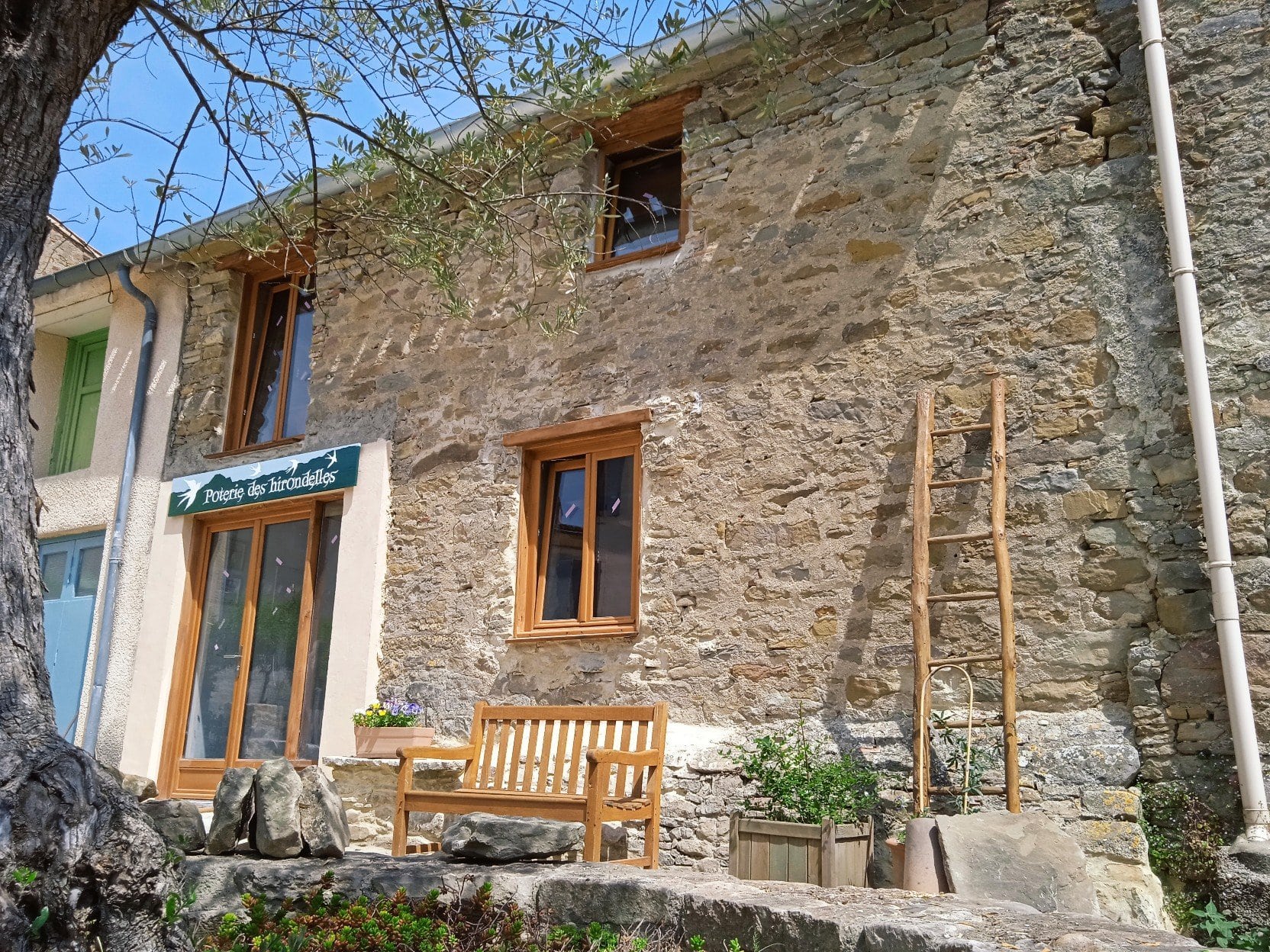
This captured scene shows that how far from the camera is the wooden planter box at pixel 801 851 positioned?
4.62 metres

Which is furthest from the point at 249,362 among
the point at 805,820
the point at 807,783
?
the point at 805,820

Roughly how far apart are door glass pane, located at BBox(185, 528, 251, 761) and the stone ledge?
13.3ft

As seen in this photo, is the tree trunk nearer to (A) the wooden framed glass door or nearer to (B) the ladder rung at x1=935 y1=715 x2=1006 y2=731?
(B) the ladder rung at x1=935 y1=715 x2=1006 y2=731

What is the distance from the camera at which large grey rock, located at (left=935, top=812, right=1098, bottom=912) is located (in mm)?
4070

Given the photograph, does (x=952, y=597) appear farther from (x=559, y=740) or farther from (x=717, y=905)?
(x=717, y=905)

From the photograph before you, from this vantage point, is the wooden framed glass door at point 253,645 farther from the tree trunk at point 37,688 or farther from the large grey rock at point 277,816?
the tree trunk at point 37,688

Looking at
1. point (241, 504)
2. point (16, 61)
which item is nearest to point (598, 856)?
point (16, 61)

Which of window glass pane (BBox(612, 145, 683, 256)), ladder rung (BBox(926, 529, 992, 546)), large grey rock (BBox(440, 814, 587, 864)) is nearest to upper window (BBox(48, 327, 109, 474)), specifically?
window glass pane (BBox(612, 145, 683, 256))

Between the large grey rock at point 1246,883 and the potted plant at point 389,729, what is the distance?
13.8 ft

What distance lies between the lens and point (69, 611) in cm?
895

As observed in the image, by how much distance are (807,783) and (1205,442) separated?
2191 millimetres

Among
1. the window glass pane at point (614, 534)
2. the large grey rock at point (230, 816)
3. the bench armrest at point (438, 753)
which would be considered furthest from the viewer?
the window glass pane at point (614, 534)

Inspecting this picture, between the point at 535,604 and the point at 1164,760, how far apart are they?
353 centimetres

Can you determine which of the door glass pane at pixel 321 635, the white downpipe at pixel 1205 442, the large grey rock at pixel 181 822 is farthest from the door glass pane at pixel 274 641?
the white downpipe at pixel 1205 442
